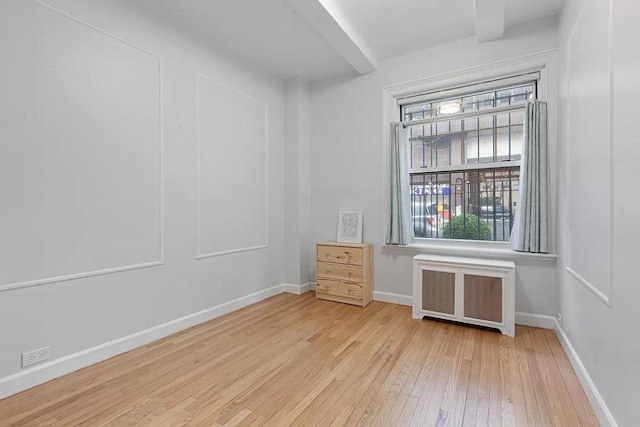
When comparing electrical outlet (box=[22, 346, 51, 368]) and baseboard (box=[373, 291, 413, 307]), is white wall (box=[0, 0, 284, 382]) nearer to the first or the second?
electrical outlet (box=[22, 346, 51, 368])

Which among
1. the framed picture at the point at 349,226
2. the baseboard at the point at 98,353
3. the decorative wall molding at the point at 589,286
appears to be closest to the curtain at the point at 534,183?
the decorative wall molding at the point at 589,286

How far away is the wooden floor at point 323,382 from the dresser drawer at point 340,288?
67cm

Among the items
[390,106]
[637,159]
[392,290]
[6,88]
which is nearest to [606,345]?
[637,159]

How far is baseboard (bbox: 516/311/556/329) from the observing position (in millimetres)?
2799

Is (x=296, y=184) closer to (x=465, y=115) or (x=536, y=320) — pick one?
(x=465, y=115)

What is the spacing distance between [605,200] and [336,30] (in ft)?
7.94

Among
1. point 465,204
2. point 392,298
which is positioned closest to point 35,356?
point 392,298

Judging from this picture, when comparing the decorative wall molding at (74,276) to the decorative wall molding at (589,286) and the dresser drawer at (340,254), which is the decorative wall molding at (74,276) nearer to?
the dresser drawer at (340,254)

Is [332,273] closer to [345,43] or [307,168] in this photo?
[307,168]

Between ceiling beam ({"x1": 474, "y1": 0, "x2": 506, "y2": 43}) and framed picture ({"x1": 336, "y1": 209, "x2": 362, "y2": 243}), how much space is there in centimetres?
220

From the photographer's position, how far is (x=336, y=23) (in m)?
2.67

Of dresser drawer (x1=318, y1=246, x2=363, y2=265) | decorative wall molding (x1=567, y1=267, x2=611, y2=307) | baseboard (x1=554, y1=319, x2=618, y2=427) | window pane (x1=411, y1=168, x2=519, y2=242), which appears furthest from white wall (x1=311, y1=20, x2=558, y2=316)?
decorative wall molding (x1=567, y1=267, x2=611, y2=307)

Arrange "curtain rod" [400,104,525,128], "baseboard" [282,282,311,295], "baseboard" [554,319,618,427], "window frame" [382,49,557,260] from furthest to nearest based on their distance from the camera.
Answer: "baseboard" [282,282,311,295], "curtain rod" [400,104,525,128], "window frame" [382,49,557,260], "baseboard" [554,319,618,427]

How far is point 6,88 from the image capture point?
72.1 inches
